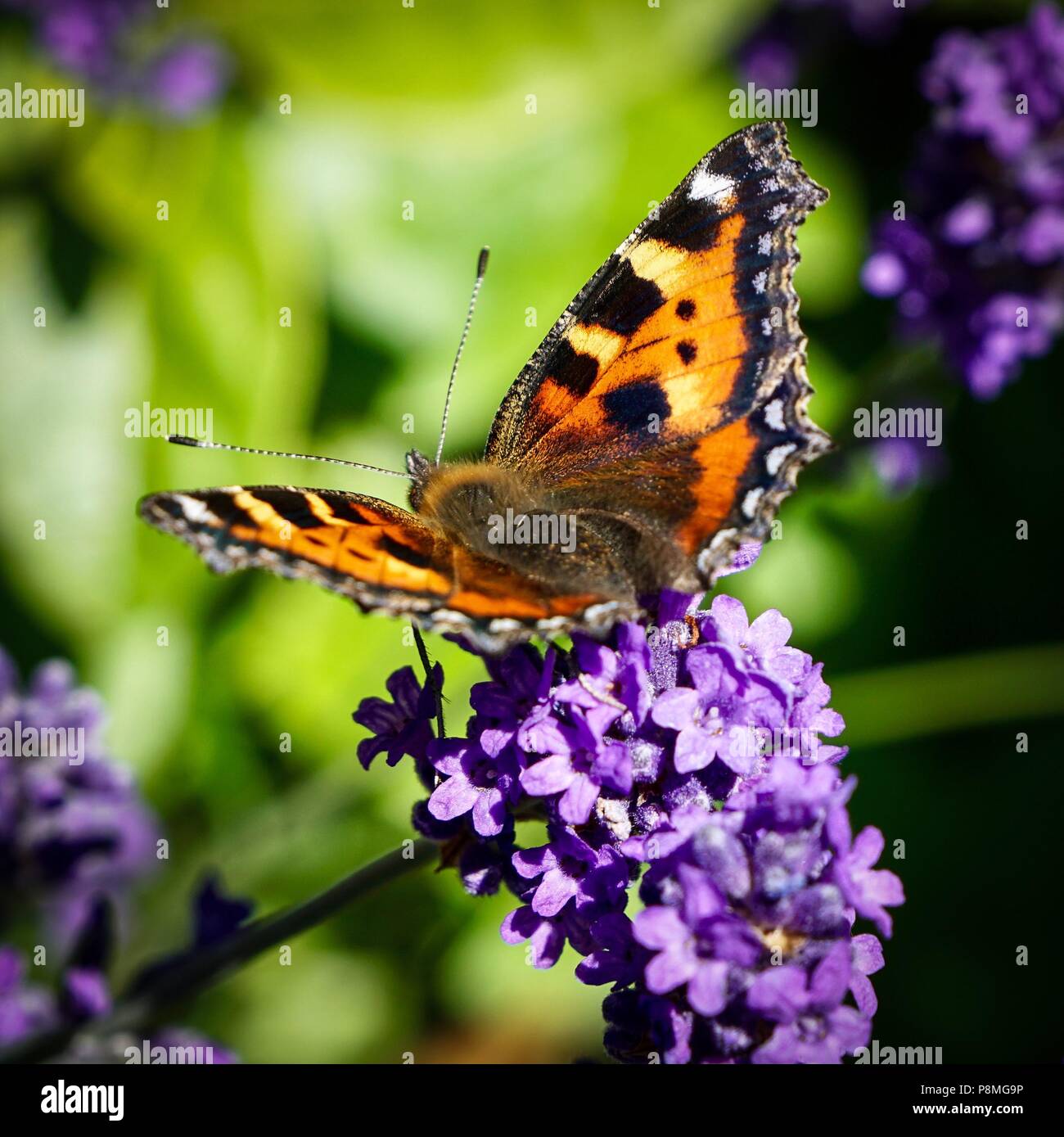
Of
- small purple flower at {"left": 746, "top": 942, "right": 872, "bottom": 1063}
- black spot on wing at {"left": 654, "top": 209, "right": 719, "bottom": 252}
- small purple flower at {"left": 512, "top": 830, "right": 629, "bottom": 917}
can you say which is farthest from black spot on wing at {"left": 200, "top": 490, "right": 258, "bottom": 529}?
small purple flower at {"left": 746, "top": 942, "right": 872, "bottom": 1063}

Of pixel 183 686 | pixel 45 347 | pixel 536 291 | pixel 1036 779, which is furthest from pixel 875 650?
pixel 45 347

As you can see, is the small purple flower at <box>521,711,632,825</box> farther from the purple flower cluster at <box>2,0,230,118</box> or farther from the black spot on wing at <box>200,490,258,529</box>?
the purple flower cluster at <box>2,0,230,118</box>

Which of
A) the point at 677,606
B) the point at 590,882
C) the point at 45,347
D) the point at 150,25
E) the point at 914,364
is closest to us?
the point at 590,882

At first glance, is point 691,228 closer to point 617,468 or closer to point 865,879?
point 617,468

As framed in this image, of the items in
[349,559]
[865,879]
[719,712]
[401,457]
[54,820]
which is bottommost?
[865,879]

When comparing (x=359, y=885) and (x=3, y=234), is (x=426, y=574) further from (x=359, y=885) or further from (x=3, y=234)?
(x=3, y=234)

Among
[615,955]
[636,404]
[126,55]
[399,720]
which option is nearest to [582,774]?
[615,955]

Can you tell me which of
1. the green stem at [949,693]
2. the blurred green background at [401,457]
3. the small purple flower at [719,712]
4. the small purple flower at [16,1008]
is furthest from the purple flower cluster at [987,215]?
the small purple flower at [16,1008]
